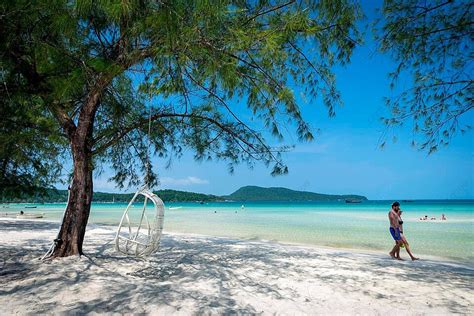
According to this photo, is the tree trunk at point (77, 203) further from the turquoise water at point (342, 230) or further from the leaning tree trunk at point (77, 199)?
the turquoise water at point (342, 230)

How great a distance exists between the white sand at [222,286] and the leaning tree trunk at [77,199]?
0.26 meters

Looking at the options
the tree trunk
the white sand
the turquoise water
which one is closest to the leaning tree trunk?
the tree trunk

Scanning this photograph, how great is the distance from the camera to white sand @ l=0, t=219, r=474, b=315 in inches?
120

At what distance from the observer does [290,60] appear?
4.11 meters

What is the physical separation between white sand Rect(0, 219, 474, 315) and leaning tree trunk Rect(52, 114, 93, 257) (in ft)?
0.84

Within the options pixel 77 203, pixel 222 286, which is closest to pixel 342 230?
pixel 222 286

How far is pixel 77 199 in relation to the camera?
4.72 m

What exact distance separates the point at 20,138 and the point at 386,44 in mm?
5375

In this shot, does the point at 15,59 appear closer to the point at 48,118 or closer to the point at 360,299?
the point at 48,118

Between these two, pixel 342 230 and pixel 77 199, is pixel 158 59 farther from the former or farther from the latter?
pixel 342 230

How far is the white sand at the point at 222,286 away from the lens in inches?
120

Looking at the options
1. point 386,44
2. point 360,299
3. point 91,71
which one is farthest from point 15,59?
point 360,299

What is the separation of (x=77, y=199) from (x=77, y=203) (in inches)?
2.3

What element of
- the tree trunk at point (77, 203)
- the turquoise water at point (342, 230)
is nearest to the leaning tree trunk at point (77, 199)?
the tree trunk at point (77, 203)
